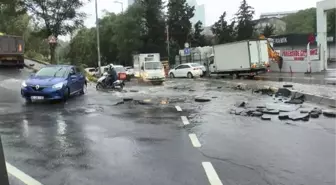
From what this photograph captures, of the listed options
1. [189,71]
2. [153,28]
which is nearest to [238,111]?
[189,71]

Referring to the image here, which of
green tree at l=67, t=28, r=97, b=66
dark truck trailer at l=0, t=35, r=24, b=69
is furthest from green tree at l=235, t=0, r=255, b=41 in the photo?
dark truck trailer at l=0, t=35, r=24, b=69

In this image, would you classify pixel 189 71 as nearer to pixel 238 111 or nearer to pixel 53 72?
pixel 53 72

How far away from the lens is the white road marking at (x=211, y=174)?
5418 mm

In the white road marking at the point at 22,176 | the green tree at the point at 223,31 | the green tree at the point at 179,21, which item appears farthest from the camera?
the green tree at the point at 223,31

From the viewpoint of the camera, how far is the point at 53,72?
56.2 ft

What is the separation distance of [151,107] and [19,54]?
73.6ft

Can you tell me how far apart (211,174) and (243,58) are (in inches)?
1082

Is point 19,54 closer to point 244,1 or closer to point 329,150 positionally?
point 329,150

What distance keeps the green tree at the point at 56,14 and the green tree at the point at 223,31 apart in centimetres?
4027

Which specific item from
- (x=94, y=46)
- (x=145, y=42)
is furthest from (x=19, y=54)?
(x=94, y=46)

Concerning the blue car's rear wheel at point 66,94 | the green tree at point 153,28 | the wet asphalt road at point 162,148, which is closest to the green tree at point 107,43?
the green tree at point 153,28

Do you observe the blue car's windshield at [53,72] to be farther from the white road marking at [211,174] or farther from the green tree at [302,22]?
the green tree at [302,22]

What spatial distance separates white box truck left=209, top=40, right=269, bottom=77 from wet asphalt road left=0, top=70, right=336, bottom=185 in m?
20.0

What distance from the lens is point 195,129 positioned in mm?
9641
